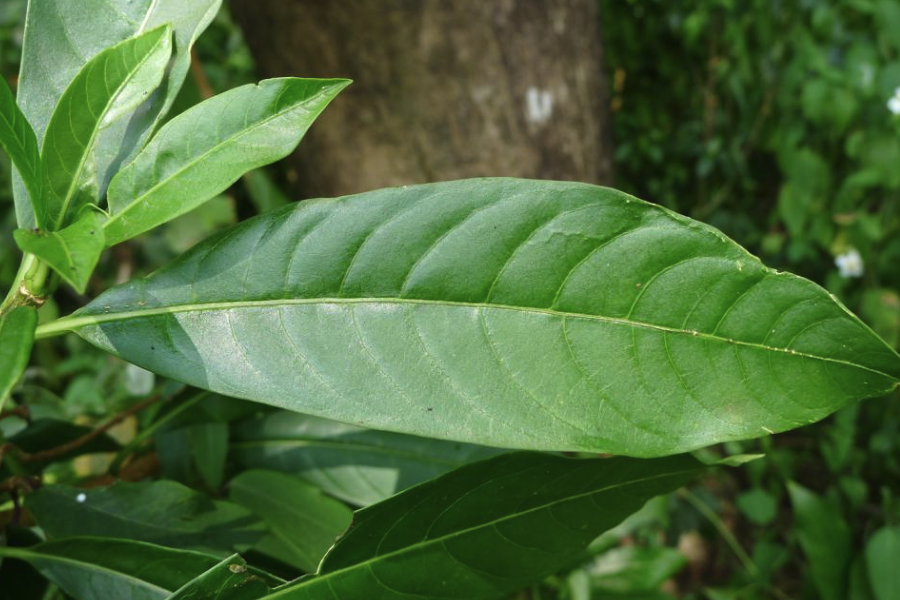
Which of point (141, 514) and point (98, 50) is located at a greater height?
point (98, 50)

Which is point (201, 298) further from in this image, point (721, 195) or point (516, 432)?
point (721, 195)

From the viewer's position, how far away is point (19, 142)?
43 cm

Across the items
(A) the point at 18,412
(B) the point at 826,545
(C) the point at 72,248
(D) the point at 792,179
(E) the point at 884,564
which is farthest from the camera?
(D) the point at 792,179

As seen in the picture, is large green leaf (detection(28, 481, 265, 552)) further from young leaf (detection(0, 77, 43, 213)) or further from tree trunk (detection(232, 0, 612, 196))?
tree trunk (detection(232, 0, 612, 196))

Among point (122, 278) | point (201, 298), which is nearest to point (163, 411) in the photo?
point (201, 298)

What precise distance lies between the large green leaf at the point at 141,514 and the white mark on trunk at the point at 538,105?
0.93 m

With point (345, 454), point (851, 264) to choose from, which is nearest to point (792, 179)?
point (851, 264)

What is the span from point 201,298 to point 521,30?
988mm

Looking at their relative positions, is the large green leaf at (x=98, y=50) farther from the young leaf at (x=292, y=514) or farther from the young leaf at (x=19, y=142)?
the young leaf at (x=292, y=514)

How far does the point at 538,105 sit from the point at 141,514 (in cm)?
99

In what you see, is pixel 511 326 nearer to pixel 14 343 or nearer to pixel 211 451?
pixel 14 343

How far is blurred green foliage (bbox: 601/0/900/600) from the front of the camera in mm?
1871

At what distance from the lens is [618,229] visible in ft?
1.39

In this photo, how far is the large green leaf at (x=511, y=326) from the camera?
0.41m
